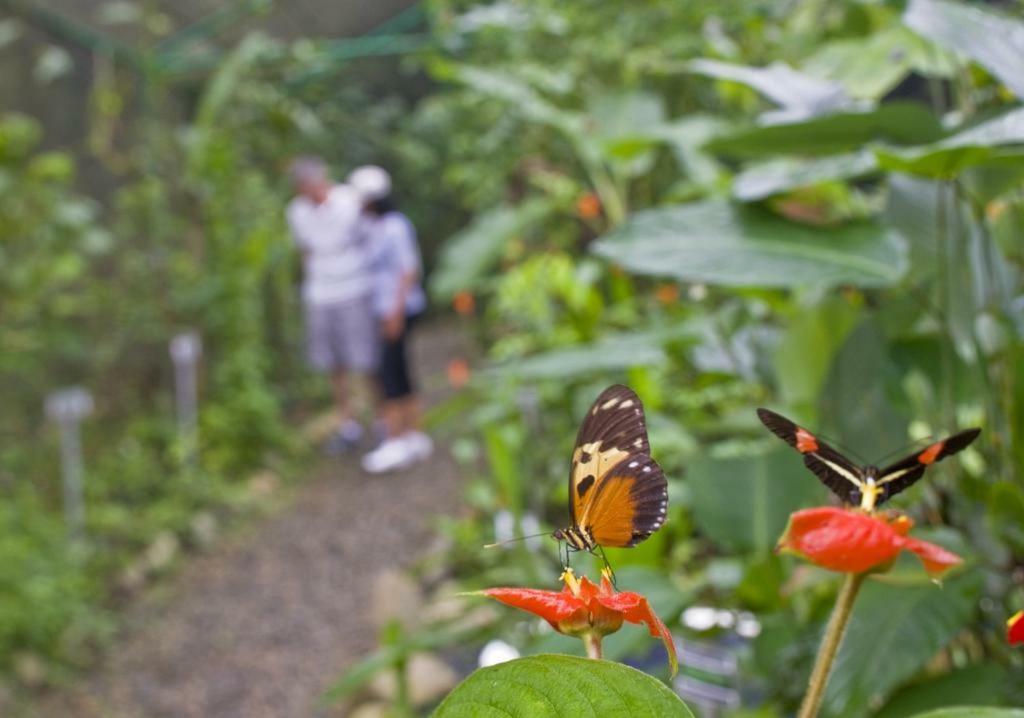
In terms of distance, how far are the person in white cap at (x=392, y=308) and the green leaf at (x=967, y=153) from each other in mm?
4177

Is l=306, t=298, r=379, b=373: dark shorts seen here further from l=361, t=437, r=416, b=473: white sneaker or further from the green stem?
the green stem

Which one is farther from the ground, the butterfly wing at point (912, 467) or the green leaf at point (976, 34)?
the green leaf at point (976, 34)

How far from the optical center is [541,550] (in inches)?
71.9

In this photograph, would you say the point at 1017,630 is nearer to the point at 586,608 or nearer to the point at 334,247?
the point at 586,608

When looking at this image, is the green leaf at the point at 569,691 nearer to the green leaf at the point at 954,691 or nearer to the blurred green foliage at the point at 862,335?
the blurred green foliage at the point at 862,335

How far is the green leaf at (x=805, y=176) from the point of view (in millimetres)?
911

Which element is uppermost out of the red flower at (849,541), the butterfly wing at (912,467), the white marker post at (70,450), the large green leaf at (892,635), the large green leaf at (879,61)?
the large green leaf at (879,61)

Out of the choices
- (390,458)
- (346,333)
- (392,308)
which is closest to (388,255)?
(392,308)

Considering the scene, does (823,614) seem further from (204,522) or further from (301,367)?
(301,367)

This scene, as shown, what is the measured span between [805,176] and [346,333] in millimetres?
4336

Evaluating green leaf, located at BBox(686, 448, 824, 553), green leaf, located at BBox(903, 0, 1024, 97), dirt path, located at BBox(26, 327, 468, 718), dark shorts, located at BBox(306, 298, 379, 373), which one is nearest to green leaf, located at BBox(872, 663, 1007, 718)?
green leaf, located at BBox(686, 448, 824, 553)

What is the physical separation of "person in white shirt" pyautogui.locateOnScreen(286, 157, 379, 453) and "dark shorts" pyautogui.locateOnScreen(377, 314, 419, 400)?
0.11 metres

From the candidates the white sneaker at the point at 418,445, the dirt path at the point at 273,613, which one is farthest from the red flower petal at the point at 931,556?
the white sneaker at the point at 418,445

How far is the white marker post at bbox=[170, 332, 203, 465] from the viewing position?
185 inches
